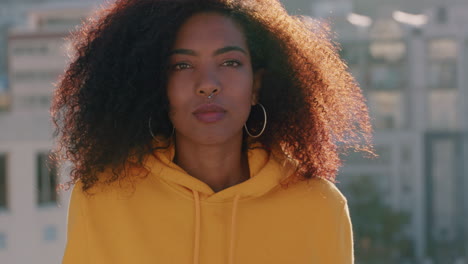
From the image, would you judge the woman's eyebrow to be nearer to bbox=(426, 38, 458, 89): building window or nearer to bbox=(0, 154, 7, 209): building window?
bbox=(0, 154, 7, 209): building window

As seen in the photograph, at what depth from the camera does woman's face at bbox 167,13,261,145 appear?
1.67 metres

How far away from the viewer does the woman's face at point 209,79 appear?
1673mm

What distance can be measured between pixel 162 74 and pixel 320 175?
1.33 ft

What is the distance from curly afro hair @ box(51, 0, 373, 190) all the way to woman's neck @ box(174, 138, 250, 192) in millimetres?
63

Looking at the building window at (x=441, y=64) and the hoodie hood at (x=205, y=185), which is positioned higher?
the building window at (x=441, y=64)

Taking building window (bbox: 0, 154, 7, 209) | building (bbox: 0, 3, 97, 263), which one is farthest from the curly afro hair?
building window (bbox: 0, 154, 7, 209)

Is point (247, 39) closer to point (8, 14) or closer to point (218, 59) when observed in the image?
point (218, 59)

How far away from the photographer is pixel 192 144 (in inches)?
69.7

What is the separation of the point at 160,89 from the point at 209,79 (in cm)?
14

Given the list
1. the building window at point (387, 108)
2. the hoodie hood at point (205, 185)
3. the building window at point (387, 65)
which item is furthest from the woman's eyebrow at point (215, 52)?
the building window at point (387, 65)

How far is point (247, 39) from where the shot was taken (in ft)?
5.76

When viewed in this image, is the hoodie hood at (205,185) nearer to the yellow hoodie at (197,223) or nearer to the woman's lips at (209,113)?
the yellow hoodie at (197,223)

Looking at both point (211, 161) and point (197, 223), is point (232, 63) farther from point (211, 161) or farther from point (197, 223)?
point (197, 223)

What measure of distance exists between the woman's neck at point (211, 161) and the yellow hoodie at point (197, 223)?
0.03 m
